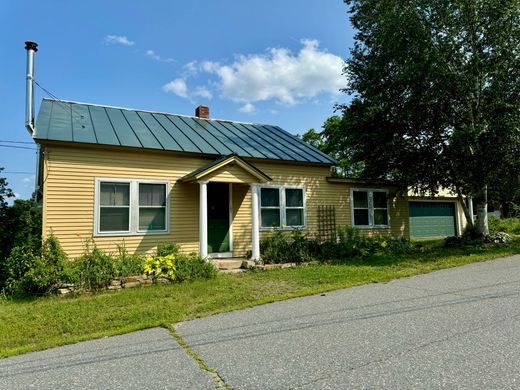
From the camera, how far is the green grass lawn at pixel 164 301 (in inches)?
221

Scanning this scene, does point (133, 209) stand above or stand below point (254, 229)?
above

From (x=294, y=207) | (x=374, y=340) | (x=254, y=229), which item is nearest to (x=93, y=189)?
(x=254, y=229)

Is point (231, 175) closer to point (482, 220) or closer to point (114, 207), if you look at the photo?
point (114, 207)

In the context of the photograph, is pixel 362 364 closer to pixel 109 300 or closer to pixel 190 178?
pixel 109 300

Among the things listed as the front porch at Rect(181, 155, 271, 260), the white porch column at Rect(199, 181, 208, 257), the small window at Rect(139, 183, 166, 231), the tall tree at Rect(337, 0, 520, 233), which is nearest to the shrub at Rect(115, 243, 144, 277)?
the small window at Rect(139, 183, 166, 231)

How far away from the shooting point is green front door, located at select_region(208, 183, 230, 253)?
1170 cm

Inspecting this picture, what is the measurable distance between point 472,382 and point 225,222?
9.25 metres

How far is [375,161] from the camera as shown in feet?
48.0

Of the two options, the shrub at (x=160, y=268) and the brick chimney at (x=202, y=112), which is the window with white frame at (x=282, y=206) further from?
the brick chimney at (x=202, y=112)

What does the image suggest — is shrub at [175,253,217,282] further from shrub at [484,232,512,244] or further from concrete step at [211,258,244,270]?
shrub at [484,232,512,244]

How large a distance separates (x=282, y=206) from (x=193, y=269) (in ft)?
15.5

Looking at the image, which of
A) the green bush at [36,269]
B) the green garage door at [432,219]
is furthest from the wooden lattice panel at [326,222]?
the green garage door at [432,219]

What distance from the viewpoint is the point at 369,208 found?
577 inches

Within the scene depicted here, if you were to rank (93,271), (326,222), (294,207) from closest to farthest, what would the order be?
(93,271) < (294,207) < (326,222)
